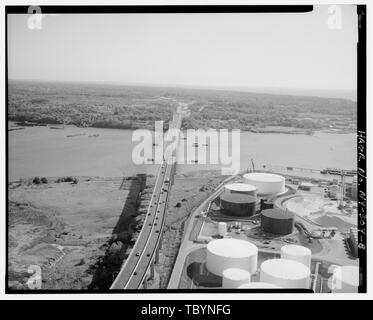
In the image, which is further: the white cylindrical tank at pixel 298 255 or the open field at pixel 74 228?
the open field at pixel 74 228

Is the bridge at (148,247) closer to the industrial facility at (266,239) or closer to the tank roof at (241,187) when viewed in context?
the industrial facility at (266,239)

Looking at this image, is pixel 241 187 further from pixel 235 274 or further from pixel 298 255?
pixel 235 274

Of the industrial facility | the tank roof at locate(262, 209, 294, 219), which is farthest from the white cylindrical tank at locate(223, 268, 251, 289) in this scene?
the tank roof at locate(262, 209, 294, 219)

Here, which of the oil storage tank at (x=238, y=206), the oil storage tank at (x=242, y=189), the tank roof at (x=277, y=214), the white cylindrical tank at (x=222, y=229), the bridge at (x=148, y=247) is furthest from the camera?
the oil storage tank at (x=242, y=189)

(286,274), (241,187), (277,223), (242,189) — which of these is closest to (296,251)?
(286,274)

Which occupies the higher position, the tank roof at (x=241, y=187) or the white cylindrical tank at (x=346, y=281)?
the tank roof at (x=241, y=187)

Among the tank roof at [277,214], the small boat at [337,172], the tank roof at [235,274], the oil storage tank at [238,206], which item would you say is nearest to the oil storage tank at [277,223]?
the tank roof at [277,214]

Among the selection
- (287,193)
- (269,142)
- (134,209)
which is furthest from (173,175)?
(269,142)
